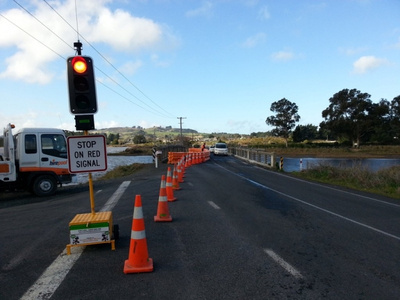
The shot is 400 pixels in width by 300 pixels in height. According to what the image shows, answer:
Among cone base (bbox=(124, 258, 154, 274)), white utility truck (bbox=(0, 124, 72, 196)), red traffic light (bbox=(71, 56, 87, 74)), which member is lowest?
cone base (bbox=(124, 258, 154, 274))

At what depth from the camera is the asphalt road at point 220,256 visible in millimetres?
4449

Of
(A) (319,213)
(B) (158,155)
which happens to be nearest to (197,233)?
(A) (319,213)

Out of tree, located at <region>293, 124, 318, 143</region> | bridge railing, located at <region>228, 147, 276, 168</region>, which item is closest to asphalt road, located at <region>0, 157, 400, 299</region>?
bridge railing, located at <region>228, 147, 276, 168</region>

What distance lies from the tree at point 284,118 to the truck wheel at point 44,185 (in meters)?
82.9

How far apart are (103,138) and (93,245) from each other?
1.94 meters

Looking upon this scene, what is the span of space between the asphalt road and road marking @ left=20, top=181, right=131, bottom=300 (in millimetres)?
15

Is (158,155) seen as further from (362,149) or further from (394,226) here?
(362,149)

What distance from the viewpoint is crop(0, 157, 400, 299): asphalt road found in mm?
4449

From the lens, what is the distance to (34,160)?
561 inches

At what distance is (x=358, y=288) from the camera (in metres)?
4.54

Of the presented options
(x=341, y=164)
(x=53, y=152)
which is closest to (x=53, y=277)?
(x=53, y=152)

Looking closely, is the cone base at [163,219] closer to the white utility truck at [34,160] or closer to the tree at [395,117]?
the white utility truck at [34,160]

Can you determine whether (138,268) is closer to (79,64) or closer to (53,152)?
(79,64)

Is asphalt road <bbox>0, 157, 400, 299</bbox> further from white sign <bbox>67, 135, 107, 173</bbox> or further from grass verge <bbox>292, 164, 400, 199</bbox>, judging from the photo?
grass verge <bbox>292, 164, 400, 199</bbox>
